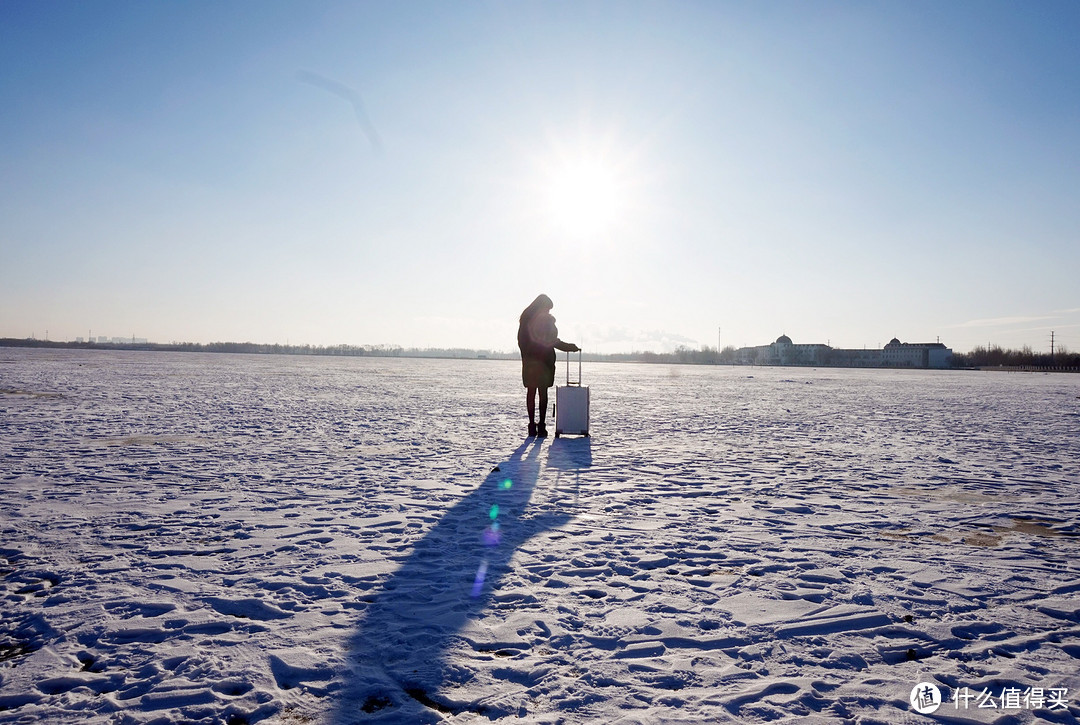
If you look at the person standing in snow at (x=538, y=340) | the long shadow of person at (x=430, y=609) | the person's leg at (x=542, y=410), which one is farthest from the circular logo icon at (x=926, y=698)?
the person's leg at (x=542, y=410)

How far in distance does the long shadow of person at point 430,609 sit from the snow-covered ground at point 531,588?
0.02 meters

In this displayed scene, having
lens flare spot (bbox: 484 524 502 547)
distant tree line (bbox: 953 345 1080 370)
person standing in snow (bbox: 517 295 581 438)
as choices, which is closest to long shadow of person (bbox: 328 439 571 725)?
lens flare spot (bbox: 484 524 502 547)

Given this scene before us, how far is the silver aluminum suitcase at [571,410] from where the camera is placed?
1109 cm

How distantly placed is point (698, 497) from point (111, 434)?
996cm

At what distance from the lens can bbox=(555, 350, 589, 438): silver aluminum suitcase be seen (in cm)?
1109

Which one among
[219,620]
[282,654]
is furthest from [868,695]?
[219,620]

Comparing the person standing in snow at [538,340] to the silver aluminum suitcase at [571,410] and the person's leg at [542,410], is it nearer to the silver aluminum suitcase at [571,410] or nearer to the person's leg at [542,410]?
the person's leg at [542,410]

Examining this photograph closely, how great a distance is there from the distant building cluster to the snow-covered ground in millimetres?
136489

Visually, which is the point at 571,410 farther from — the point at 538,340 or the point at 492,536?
the point at 492,536

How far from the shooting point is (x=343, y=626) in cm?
321

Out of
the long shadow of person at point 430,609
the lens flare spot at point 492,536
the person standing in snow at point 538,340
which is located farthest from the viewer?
the person standing in snow at point 538,340

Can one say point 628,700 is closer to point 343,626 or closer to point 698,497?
point 343,626

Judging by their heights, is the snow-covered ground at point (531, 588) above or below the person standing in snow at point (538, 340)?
below

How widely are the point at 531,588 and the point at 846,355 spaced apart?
160 meters
